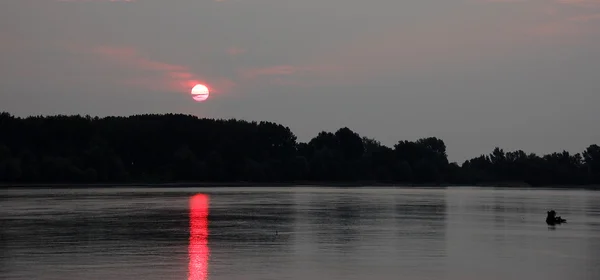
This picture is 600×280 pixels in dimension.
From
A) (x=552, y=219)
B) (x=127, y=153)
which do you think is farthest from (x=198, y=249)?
(x=127, y=153)

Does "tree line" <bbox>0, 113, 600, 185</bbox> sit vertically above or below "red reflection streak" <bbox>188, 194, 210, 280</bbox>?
above

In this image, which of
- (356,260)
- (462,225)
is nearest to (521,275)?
(356,260)

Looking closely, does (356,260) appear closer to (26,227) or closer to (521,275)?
(521,275)

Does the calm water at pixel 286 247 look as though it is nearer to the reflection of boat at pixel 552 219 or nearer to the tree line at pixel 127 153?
the reflection of boat at pixel 552 219

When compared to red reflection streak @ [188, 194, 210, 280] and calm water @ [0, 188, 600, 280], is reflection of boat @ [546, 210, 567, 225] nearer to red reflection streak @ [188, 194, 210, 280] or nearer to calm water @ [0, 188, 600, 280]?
calm water @ [0, 188, 600, 280]

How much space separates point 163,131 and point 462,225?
450ft

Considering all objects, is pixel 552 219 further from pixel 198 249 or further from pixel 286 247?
pixel 198 249

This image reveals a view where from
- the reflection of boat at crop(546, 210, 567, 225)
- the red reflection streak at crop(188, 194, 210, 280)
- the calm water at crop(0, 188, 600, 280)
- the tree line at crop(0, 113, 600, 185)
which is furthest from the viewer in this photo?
the tree line at crop(0, 113, 600, 185)

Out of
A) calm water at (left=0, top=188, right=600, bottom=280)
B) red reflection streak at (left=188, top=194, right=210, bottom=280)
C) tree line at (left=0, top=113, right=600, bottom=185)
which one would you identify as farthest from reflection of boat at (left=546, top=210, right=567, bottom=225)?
tree line at (left=0, top=113, right=600, bottom=185)

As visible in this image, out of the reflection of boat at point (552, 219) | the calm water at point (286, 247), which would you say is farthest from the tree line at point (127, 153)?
the reflection of boat at point (552, 219)

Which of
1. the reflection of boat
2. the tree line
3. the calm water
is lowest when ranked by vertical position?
the calm water

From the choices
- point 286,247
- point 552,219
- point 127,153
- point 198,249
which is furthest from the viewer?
point 127,153

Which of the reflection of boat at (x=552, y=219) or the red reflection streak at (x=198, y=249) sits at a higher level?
the reflection of boat at (x=552, y=219)

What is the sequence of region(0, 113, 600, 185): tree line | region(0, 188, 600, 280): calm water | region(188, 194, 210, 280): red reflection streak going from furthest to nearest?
region(0, 113, 600, 185): tree line, region(0, 188, 600, 280): calm water, region(188, 194, 210, 280): red reflection streak
